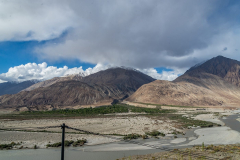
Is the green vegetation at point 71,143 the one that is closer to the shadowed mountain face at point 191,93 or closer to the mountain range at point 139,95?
the mountain range at point 139,95

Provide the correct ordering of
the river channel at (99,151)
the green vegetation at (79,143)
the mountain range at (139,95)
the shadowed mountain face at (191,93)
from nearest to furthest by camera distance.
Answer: the river channel at (99,151), the green vegetation at (79,143), the shadowed mountain face at (191,93), the mountain range at (139,95)

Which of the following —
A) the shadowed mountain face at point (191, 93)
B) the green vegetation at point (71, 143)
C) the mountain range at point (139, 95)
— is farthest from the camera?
the mountain range at point (139, 95)

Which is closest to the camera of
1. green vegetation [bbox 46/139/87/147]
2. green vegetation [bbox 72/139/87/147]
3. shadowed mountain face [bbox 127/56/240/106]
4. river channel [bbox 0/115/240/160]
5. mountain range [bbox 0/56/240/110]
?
river channel [bbox 0/115/240/160]

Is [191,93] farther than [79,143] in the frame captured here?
Yes

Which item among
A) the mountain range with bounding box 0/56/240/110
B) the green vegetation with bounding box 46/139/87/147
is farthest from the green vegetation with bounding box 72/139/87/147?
the mountain range with bounding box 0/56/240/110

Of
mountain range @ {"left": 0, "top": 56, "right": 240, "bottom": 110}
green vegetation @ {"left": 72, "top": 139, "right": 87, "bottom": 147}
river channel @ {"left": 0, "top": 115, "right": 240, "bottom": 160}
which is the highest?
mountain range @ {"left": 0, "top": 56, "right": 240, "bottom": 110}

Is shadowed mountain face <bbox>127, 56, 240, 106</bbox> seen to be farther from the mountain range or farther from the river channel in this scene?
the river channel

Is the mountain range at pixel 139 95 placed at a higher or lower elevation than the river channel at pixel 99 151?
higher

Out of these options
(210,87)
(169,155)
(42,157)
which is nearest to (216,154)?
(169,155)

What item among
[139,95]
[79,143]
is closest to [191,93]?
[139,95]

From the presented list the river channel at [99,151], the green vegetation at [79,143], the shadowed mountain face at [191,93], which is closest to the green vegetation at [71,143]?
the green vegetation at [79,143]

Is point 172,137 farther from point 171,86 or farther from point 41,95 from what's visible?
point 41,95

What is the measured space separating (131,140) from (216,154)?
1199 cm

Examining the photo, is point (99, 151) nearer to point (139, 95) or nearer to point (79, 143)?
point (79, 143)
